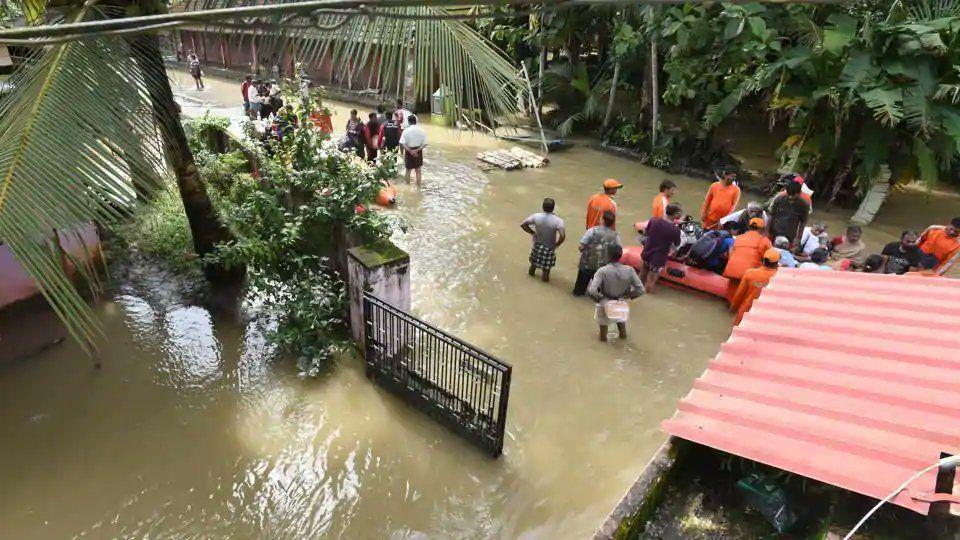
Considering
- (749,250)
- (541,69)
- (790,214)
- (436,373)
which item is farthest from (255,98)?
(790,214)

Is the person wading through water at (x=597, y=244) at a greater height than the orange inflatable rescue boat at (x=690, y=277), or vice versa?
the person wading through water at (x=597, y=244)

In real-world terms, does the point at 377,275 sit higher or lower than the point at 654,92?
lower

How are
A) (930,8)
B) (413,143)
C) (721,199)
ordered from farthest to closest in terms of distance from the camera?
(413,143), (930,8), (721,199)

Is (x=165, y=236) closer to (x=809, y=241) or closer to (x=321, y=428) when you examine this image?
(x=321, y=428)

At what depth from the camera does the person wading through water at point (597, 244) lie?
7.20 meters

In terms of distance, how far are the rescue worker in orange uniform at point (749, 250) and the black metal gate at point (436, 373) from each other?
Answer: 3.65 metres

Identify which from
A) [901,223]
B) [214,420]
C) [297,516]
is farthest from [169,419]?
[901,223]

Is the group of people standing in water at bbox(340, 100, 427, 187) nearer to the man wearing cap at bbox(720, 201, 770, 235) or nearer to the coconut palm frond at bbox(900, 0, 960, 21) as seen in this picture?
the man wearing cap at bbox(720, 201, 770, 235)

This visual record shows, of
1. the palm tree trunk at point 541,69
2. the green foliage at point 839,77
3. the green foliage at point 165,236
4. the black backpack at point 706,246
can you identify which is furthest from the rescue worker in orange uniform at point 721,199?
the green foliage at point 165,236

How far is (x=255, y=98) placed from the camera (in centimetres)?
1473

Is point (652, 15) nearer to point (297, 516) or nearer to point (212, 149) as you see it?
point (212, 149)

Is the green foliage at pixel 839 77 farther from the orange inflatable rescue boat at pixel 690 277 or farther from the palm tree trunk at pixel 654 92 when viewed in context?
the orange inflatable rescue boat at pixel 690 277

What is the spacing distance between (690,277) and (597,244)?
1717 mm

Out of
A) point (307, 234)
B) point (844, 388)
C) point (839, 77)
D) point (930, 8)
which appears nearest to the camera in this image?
point (844, 388)
